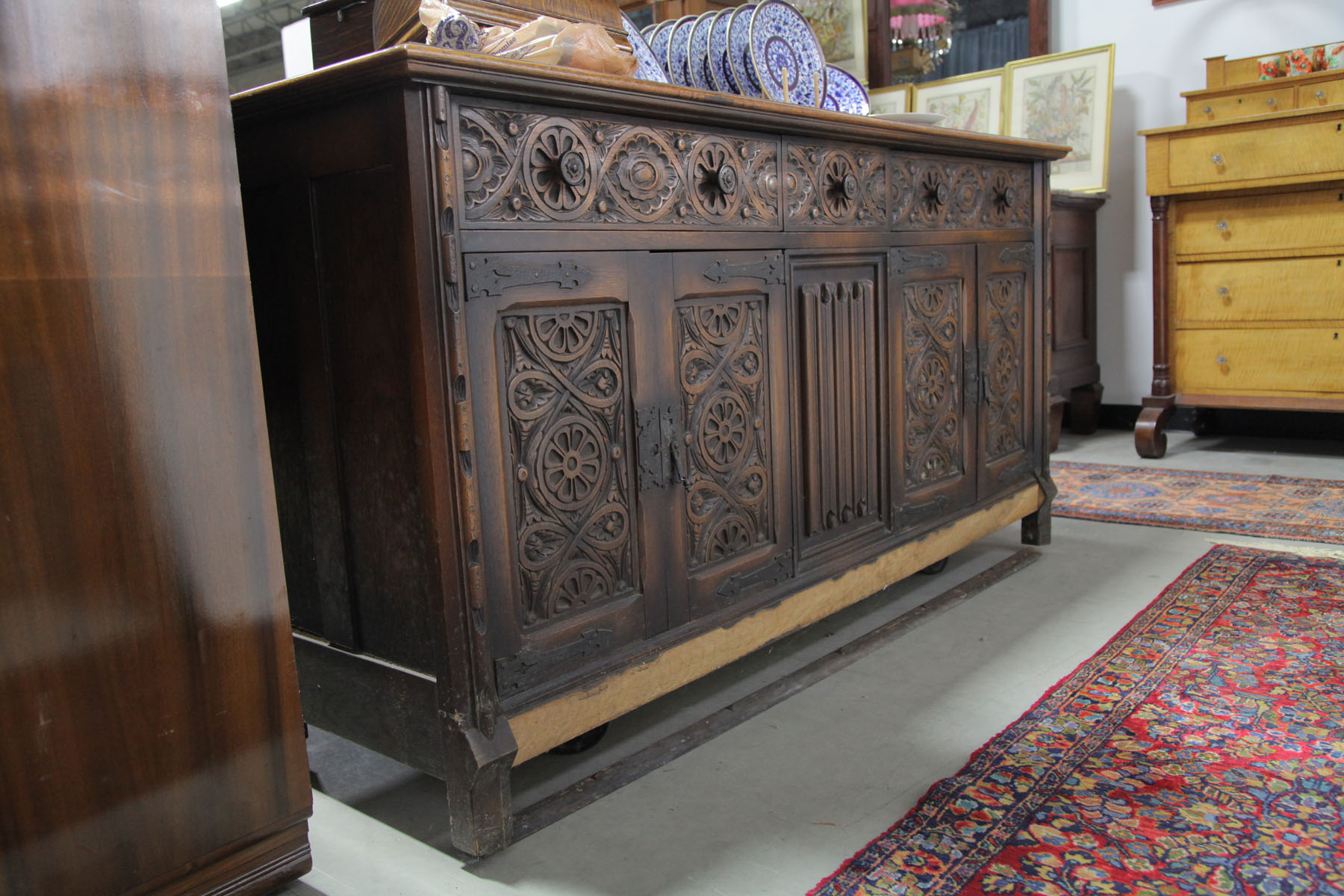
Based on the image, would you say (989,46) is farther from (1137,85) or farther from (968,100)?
(1137,85)

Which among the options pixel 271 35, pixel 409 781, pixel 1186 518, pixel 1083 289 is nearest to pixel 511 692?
pixel 409 781

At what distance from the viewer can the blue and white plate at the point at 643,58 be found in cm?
216

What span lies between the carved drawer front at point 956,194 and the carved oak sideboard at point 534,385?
0.15 m

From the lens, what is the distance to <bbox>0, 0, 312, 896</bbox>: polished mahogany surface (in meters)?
1.09

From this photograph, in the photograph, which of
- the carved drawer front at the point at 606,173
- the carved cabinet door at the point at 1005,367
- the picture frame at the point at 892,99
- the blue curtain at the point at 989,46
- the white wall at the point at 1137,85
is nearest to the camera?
the carved drawer front at the point at 606,173

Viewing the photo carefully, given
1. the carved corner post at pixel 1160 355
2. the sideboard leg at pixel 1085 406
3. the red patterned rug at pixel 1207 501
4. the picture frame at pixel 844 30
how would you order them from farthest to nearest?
Answer: the picture frame at pixel 844 30, the sideboard leg at pixel 1085 406, the carved corner post at pixel 1160 355, the red patterned rug at pixel 1207 501

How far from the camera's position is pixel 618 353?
1616 mm

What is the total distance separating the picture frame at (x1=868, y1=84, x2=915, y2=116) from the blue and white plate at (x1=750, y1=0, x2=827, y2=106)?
2.46 metres

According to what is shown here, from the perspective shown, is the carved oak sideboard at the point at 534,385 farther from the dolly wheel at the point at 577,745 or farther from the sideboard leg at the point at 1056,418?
the sideboard leg at the point at 1056,418

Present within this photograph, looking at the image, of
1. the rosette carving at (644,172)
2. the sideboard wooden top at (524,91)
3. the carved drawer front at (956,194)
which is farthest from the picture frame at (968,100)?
the rosette carving at (644,172)

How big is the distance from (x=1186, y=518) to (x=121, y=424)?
2.88 m

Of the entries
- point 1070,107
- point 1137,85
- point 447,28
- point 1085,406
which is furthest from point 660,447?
point 1137,85

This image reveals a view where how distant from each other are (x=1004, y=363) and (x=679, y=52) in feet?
3.81

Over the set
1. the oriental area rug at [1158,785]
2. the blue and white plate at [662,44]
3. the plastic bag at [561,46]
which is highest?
the blue and white plate at [662,44]
